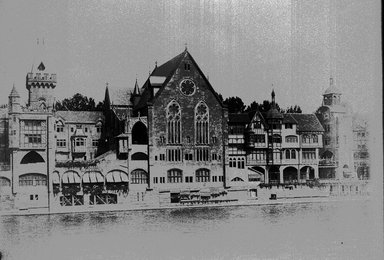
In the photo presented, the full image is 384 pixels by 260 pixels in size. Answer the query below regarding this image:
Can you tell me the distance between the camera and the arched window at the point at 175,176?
8.89 metres

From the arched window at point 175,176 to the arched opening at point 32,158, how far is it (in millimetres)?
2169

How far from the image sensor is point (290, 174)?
374 inches

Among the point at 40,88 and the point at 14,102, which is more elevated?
the point at 40,88

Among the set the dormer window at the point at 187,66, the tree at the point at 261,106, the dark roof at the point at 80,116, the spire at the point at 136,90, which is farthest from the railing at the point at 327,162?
the dark roof at the point at 80,116

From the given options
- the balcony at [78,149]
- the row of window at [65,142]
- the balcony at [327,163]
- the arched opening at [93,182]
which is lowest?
the arched opening at [93,182]

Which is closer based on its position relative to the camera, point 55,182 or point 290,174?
point 55,182

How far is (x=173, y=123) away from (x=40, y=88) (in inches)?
102

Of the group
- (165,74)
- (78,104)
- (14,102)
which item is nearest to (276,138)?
(165,74)

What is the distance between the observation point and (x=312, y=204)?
903cm

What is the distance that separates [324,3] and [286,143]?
2.81m

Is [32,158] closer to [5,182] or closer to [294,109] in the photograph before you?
[5,182]

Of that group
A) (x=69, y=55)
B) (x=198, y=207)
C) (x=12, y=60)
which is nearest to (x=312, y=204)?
(x=198, y=207)

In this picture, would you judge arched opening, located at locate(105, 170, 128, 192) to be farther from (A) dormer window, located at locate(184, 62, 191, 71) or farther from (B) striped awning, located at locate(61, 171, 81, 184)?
(A) dormer window, located at locate(184, 62, 191, 71)

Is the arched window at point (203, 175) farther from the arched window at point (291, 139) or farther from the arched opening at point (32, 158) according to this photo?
the arched opening at point (32, 158)
